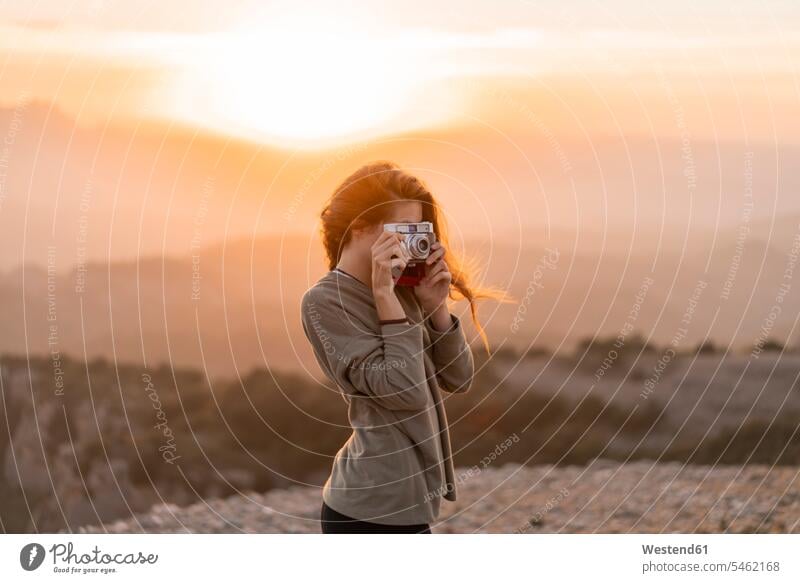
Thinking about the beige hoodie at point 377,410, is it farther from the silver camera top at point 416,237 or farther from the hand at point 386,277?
the silver camera top at point 416,237

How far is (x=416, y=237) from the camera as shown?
2922 mm

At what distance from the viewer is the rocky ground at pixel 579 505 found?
17.2ft

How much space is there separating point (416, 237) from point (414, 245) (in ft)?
0.11

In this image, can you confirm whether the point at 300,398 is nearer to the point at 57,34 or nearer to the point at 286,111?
the point at 286,111

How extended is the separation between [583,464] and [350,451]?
12.4ft

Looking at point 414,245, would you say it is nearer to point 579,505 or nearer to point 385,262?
point 385,262

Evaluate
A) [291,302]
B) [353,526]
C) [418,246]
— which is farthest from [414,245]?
[291,302]

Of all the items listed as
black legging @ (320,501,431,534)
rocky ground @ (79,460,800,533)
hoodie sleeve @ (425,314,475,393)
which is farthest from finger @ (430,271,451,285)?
rocky ground @ (79,460,800,533)

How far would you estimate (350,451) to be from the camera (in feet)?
9.14

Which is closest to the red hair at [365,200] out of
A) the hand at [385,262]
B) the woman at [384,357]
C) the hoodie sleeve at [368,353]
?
the woman at [384,357]

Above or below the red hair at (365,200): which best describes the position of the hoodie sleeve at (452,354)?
below

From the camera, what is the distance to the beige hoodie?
2.69 meters

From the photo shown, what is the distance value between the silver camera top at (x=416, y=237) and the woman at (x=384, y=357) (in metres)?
0.02
